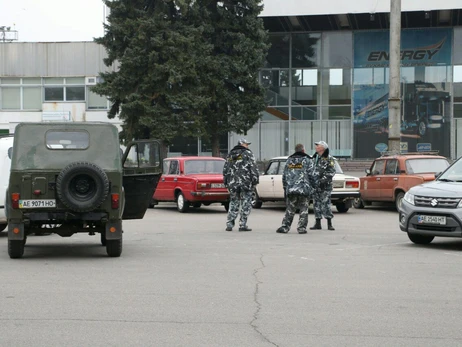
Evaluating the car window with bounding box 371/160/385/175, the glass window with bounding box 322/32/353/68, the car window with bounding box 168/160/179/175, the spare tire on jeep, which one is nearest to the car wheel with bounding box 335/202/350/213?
the car window with bounding box 371/160/385/175

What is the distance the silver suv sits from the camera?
1359cm

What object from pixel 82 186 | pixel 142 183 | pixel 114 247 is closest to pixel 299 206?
pixel 142 183

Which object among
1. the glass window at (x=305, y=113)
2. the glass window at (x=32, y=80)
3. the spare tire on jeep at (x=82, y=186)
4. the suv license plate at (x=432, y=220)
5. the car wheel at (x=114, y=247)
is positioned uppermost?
the glass window at (x=32, y=80)

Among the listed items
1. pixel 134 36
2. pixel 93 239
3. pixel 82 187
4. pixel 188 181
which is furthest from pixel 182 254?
pixel 134 36

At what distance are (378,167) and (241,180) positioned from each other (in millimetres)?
8495

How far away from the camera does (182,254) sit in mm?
13406

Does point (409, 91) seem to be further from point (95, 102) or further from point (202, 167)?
point (202, 167)

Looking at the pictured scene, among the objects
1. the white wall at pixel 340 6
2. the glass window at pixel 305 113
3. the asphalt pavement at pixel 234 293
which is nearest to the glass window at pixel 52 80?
the glass window at pixel 305 113

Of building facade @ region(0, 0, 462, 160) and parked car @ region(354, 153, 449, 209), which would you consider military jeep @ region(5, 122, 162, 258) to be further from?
building facade @ region(0, 0, 462, 160)

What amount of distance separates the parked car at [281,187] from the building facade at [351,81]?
1496 cm

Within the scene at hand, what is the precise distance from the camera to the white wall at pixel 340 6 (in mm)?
38469

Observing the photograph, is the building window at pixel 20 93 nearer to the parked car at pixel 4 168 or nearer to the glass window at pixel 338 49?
the glass window at pixel 338 49

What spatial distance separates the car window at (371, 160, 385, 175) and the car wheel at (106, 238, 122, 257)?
13.2m

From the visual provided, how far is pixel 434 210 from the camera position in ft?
45.3
